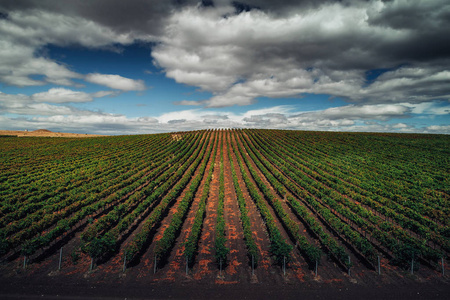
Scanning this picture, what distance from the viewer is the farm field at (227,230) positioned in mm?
14180

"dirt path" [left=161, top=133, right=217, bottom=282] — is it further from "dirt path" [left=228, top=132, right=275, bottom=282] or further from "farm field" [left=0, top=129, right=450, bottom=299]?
"dirt path" [left=228, top=132, right=275, bottom=282]

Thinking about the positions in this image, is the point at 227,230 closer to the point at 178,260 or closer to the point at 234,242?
the point at 234,242

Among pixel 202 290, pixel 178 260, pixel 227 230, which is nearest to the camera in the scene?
pixel 202 290

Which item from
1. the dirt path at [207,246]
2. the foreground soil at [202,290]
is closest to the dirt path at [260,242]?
the foreground soil at [202,290]

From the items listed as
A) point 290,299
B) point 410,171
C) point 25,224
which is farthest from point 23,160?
point 410,171

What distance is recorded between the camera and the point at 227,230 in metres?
20.8

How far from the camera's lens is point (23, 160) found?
45438 mm

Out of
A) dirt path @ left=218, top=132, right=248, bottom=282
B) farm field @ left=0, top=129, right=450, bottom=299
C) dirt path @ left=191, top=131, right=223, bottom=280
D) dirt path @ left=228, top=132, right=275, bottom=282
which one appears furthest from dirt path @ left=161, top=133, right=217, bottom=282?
dirt path @ left=228, top=132, right=275, bottom=282

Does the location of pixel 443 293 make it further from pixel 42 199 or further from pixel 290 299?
pixel 42 199

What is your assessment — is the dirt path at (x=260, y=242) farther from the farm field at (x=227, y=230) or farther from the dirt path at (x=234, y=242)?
the dirt path at (x=234, y=242)

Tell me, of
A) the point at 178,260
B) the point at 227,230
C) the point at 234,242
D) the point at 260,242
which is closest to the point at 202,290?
the point at 178,260

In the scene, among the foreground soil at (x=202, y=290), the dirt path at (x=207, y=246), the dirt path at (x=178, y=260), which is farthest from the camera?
the dirt path at (x=207, y=246)

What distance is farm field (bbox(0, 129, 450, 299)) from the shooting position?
14180 mm

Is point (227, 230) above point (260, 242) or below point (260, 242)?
above
